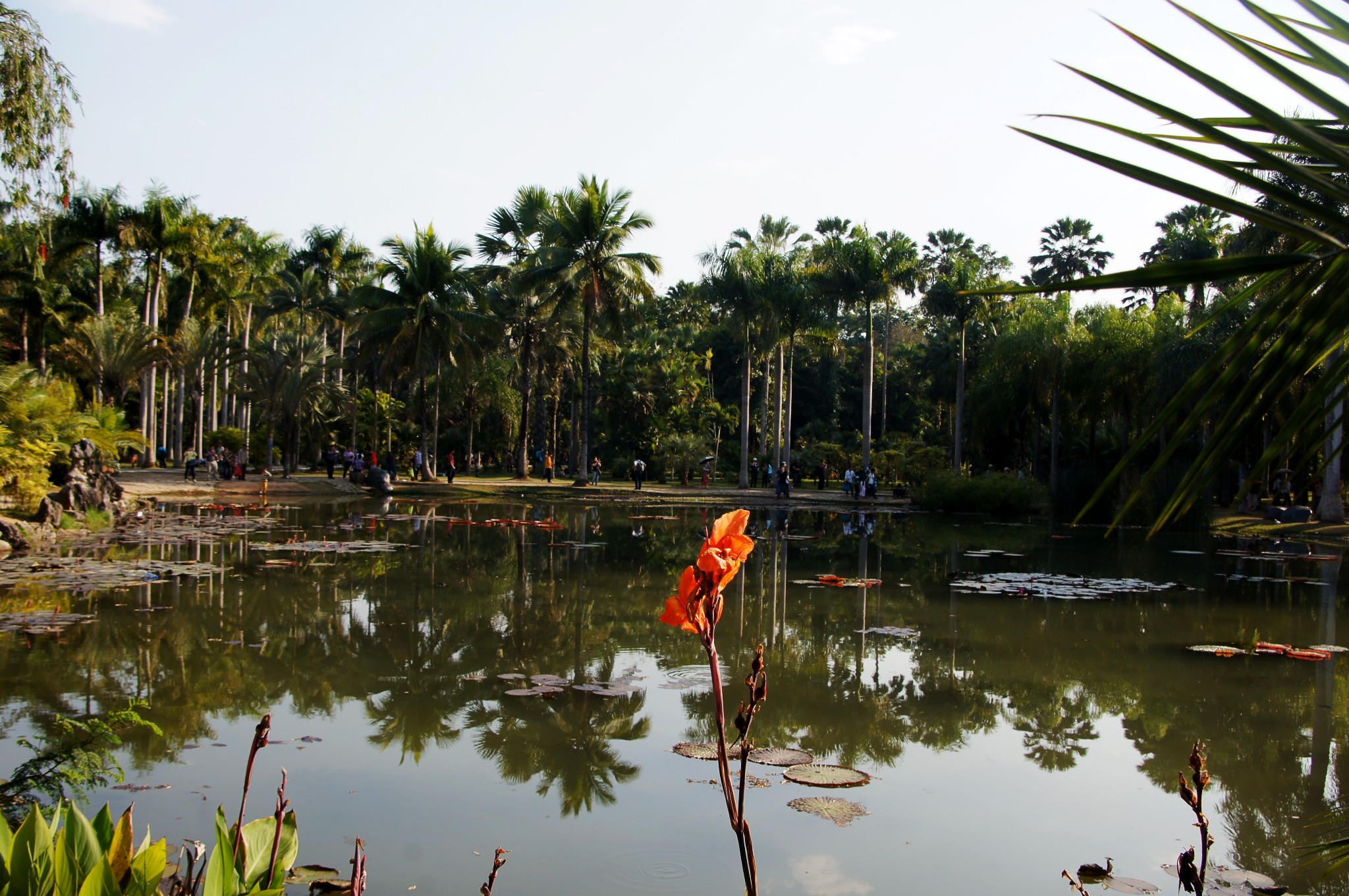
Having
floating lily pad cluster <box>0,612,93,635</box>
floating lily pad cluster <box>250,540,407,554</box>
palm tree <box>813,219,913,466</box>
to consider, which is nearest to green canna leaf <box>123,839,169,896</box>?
floating lily pad cluster <box>0,612,93,635</box>

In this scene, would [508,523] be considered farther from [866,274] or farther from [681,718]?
[866,274]

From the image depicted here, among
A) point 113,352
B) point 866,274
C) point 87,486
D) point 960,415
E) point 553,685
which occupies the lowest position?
point 553,685

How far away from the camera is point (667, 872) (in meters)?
4.59

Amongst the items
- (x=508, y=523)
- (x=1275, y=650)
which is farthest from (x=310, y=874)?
(x=508, y=523)

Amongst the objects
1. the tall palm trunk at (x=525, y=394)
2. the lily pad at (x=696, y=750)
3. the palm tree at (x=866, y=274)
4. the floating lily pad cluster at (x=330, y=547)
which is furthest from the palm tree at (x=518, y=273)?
the lily pad at (x=696, y=750)

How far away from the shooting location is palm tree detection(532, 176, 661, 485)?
34.8m

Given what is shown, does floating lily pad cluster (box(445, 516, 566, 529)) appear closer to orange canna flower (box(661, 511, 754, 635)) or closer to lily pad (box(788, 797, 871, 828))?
lily pad (box(788, 797, 871, 828))

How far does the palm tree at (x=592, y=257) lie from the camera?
34812 mm

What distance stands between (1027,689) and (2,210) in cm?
1366

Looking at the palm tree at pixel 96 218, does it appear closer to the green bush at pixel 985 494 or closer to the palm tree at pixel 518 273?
the palm tree at pixel 518 273

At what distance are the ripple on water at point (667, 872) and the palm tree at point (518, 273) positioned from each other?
3414 centimetres

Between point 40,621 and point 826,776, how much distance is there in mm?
7340

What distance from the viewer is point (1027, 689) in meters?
8.12

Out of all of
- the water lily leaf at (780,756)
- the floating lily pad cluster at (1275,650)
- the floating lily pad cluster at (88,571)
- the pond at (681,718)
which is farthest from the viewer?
the floating lily pad cluster at (88,571)
